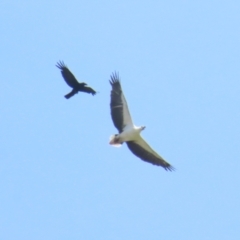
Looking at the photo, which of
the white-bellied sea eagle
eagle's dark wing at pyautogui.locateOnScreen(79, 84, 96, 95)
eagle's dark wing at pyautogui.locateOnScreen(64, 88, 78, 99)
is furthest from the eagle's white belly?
eagle's dark wing at pyautogui.locateOnScreen(64, 88, 78, 99)

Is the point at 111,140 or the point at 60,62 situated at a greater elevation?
the point at 60,62

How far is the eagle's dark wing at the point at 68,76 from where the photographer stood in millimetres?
34656

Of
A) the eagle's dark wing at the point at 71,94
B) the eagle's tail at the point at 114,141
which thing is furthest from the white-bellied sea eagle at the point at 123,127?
the eagle's dark wing at the point at 71,94

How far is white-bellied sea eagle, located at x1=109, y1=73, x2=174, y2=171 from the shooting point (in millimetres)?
35031

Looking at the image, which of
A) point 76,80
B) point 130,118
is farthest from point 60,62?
point 130,118

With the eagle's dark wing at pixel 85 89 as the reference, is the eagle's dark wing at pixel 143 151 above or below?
below

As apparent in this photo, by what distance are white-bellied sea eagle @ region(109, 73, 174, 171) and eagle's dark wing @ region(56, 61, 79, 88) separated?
141 centimetres

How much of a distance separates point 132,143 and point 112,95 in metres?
1.84

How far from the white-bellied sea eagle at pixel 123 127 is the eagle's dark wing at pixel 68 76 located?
55.7 inches

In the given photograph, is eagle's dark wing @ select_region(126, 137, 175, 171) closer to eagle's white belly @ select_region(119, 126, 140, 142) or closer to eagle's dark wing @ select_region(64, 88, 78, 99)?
eagle's white belly @ select_region(119, 126, 140, 142)

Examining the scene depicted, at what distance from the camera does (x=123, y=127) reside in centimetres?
3525

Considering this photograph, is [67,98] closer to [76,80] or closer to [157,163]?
[76,80]

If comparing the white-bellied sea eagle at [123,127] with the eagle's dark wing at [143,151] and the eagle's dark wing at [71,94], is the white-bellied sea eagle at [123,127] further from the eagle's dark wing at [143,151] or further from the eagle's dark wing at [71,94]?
the eagle's dark wing at [71,94]

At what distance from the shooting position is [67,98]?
34.4 meters
